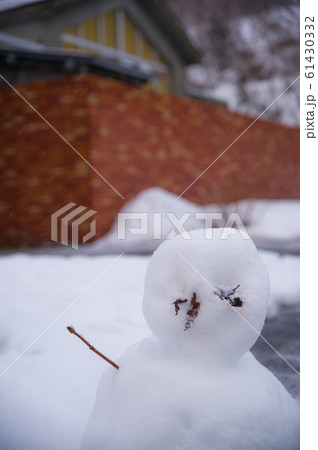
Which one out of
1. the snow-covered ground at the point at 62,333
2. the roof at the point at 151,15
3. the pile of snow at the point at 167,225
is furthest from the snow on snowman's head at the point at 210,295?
the roof at the point at 151,15

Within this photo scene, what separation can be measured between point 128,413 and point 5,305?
113 centimetres

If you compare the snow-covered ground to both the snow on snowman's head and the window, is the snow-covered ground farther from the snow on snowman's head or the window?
the window

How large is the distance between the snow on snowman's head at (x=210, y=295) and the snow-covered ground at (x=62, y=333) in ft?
1.43

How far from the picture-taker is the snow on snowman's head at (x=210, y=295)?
778mm

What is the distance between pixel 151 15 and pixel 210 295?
24.3ft

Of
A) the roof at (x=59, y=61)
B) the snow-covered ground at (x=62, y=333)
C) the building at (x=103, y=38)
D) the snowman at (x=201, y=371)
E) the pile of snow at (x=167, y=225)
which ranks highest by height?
the building at (x=103, y=38)

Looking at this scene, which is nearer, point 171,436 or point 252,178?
point 171,436

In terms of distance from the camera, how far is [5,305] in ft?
5.76

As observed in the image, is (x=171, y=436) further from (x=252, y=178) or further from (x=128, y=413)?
(x=252, y=178)

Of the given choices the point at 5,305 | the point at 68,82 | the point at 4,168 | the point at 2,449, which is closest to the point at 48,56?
the point at 68,82

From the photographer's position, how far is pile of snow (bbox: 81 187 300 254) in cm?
367

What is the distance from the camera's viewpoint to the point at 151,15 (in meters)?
7.16

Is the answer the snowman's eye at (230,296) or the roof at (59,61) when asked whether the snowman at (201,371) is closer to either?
the snowman's eye at (230,296)

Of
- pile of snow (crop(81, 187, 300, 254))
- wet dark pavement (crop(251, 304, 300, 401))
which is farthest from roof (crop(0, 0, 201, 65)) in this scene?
wet dark pavement (crop(251, 304, 300, 401))
